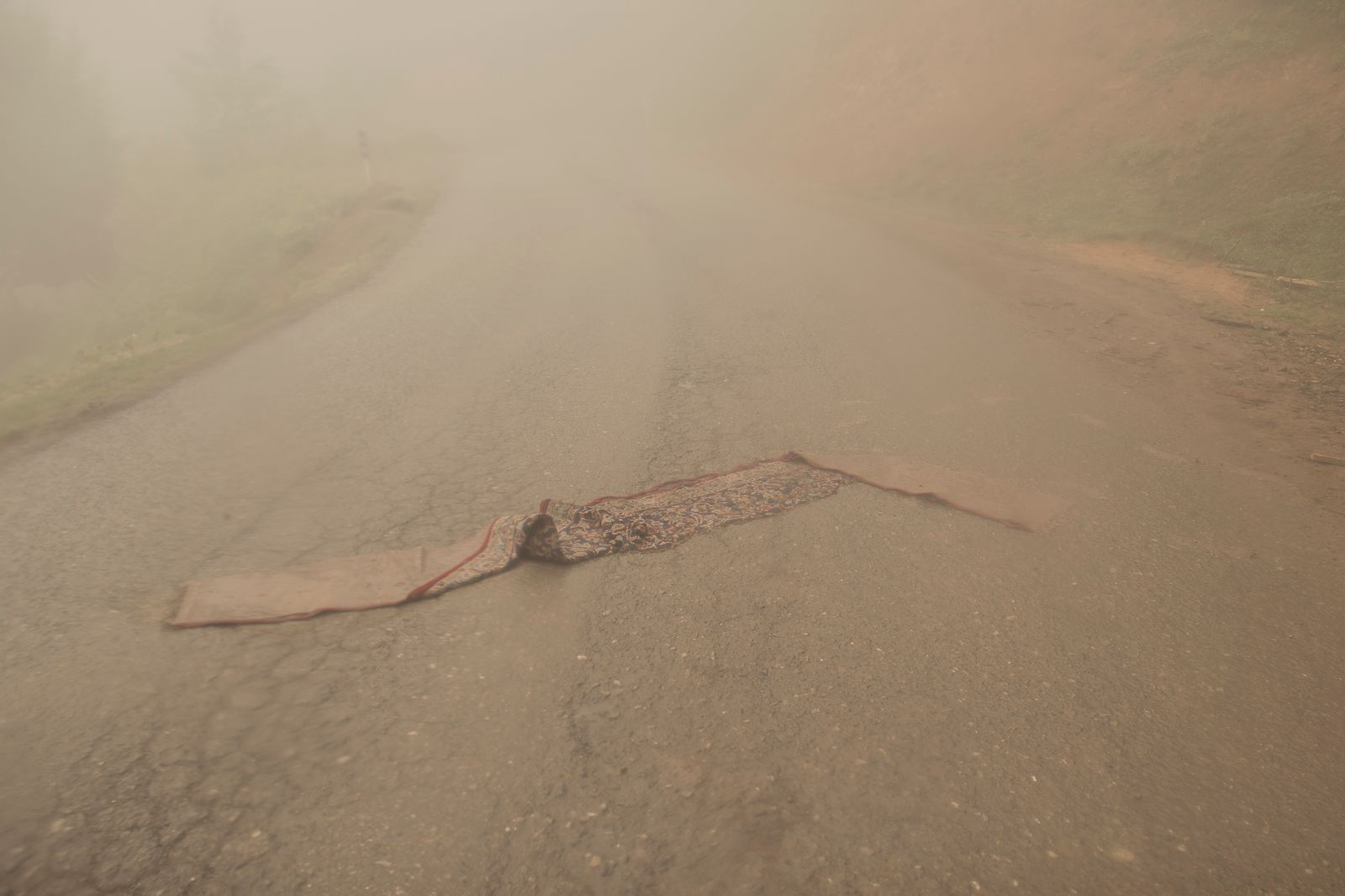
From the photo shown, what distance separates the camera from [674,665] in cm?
381

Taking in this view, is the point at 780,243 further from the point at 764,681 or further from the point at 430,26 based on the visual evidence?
the point at 430,26

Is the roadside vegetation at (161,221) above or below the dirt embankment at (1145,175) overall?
below

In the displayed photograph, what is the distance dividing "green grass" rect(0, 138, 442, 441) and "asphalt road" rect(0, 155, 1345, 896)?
4.20ft

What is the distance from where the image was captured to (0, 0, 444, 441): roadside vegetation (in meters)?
11.0

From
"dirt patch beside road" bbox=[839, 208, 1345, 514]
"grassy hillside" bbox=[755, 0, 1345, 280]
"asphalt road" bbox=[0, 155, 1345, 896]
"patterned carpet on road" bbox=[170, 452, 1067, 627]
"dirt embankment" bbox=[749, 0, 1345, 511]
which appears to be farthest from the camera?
"grassy hillside" bbox=[755, 0, 1345, 280]

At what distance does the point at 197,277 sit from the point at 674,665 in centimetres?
1689

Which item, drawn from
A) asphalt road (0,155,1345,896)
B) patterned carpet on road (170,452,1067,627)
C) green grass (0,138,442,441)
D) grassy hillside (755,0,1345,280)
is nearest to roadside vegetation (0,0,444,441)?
green grass (0,138,442,441)

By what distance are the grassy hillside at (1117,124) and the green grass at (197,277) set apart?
37.5 ft

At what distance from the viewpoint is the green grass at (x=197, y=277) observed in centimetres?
847

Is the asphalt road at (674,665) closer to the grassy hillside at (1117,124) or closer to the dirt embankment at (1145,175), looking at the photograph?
the dirt embankment at (1145,175)

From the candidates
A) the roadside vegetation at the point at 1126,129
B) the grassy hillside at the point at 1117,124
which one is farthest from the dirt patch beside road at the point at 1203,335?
the grassy hillside at the point at 1117,124

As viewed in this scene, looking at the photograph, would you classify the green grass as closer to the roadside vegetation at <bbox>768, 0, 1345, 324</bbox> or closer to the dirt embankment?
the dirt embankment

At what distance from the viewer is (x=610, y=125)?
109 ft

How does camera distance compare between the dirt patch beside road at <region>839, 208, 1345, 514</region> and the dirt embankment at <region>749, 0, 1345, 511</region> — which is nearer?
the dirt patch beside road at <region>839, 208, 1345, 514</region>
